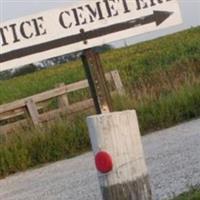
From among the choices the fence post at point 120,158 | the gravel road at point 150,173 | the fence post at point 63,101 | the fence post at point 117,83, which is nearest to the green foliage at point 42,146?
the gravel road at point 150,173

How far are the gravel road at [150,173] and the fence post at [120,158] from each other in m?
3.19

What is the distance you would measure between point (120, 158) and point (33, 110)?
12115 mm

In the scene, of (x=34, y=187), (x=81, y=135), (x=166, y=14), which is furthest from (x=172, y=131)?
(x=166, y=14)

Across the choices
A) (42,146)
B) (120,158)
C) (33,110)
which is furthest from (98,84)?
(33,110)

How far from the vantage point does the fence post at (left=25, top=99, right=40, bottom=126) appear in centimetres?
1571

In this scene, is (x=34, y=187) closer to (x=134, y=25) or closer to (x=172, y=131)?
(x=172, y=131)

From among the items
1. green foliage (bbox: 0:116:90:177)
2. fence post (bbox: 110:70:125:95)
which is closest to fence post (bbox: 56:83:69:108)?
fence post (bbox: 110:70:125:95)

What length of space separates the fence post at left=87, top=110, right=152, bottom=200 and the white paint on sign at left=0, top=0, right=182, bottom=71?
0.41m

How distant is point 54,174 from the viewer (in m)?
11.0

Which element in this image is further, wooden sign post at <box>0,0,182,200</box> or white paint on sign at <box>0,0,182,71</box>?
white paint on sign at <box>0,0,182,71</box>

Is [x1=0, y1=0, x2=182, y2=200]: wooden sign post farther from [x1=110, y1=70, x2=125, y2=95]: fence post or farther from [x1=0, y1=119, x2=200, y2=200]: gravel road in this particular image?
[x1=110, y1=70, x2=125, y2=95]: fence post

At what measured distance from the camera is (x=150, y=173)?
29.3 feet

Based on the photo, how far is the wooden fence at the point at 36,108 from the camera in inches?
622

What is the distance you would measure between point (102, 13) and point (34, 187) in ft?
20.7
